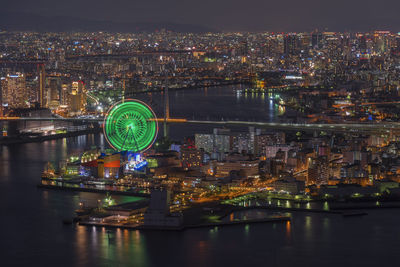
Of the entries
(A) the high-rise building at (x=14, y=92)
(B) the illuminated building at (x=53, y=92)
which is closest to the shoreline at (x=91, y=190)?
(A) the high-rise building at (x=14, y=92)

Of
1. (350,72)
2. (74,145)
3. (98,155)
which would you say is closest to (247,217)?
(98,155)

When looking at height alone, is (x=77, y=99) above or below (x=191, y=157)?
above

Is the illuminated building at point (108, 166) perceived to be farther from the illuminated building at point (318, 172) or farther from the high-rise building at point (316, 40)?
the high-rise building at point (316, 40)

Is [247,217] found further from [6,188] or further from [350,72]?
[350,72]

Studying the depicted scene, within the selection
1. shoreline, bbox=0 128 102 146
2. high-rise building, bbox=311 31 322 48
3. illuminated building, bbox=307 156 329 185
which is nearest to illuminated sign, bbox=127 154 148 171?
illuminated building, bbox=307 156 329 185

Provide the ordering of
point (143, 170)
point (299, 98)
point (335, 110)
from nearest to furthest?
1. point (143, 170)
2. point (335, 110)
3. point (299, 98)

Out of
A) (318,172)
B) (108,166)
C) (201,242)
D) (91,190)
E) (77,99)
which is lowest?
(201,242)

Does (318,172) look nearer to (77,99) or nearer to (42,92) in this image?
(77,99)

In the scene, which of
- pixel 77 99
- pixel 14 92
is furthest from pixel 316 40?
pixel 14 92
